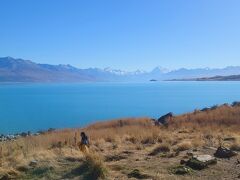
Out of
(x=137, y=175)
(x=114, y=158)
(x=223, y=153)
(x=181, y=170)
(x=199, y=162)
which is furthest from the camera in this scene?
(x=114, y=158)

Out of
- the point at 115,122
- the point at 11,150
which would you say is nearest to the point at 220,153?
the point at 11,150

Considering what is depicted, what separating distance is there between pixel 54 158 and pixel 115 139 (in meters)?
6.41

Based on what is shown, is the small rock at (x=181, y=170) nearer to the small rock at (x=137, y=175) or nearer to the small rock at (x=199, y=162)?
the small rock at (x=199, y=162)

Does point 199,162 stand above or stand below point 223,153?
above

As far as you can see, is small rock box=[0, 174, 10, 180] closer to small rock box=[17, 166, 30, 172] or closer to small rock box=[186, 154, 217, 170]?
small rock box=[17, 166, 30, 172]

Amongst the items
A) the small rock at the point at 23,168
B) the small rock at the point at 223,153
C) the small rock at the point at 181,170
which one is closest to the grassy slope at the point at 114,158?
the small rock at the point at 23,168

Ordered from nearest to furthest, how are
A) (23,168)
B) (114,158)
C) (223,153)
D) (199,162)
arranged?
(199,162), (23,168), (223,153), (114,158)

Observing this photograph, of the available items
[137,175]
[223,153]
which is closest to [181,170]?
[137,175]

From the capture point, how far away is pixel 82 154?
14.5 meters

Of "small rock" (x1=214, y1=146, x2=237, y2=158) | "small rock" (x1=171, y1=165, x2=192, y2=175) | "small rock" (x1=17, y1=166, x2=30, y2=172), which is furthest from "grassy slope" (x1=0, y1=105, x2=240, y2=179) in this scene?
"small rock" (x1=214, y1=146, x2=237, y2=158)

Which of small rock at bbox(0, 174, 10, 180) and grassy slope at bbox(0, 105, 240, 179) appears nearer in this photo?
Result: small rock at bbox(0, 174, 10, 180)

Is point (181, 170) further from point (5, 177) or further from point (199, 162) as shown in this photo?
point (5, 177)

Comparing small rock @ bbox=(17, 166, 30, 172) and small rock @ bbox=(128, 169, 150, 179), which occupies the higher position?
small rock @ bbox=(128, 169, 150, 179)

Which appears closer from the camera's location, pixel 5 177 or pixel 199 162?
pixel 5 177
